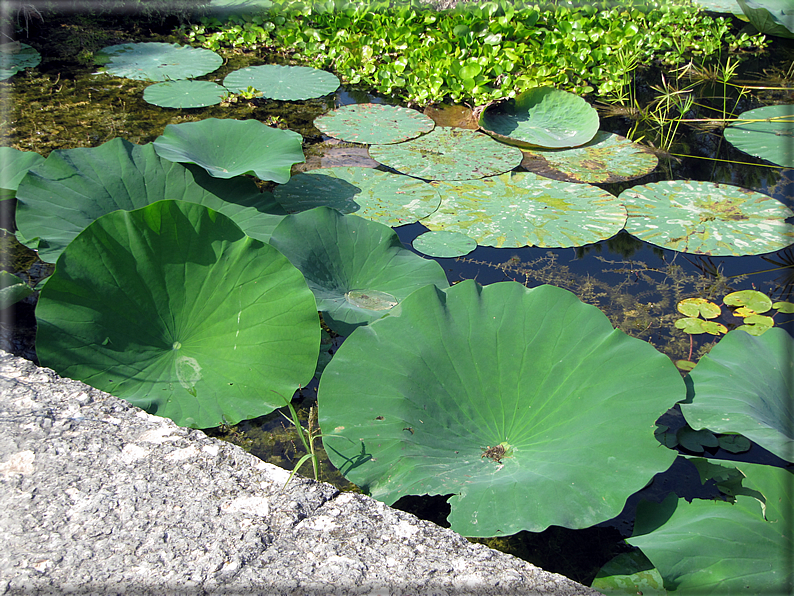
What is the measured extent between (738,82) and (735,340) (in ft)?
10.6

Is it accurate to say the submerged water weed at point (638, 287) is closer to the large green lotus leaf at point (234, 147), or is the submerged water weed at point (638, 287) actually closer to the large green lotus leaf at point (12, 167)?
the large green lotus leaf at point (234, 147)

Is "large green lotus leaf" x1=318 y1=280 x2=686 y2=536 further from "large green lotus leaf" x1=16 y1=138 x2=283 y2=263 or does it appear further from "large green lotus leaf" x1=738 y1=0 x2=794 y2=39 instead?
"large green lotus leaf" x1=738 y1=0 x2=794 y2=39

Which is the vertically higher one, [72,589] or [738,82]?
[738,82]

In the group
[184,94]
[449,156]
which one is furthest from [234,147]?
[184,94]

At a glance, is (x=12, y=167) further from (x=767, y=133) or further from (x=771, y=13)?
(x=771, y=13)

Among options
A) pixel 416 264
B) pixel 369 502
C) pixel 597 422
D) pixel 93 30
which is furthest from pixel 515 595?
pixel 93 30

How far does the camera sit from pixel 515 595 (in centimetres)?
93

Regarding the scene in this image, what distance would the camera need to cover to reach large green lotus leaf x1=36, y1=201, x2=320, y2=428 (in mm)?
1385

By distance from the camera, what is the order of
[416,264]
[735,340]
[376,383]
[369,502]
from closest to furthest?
[369,502]
[376,383]
[735,340]
[416,264]

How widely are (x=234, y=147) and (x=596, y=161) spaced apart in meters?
1.76

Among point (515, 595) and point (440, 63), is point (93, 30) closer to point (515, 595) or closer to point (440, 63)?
point (440, 63)

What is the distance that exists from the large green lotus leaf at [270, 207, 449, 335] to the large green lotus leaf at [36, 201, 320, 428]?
216 mm

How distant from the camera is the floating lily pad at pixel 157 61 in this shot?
3.61 meters

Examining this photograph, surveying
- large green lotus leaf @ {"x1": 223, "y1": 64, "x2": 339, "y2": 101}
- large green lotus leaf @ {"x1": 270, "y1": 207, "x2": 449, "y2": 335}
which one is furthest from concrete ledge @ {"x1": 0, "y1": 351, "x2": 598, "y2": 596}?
large green lotus leaf @ {"x1": 223, "y1": 64, "x2": 339, "y2": 101}
